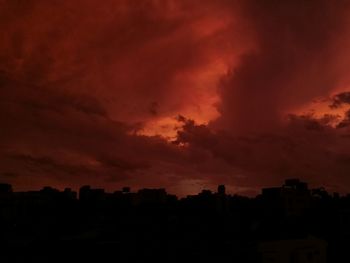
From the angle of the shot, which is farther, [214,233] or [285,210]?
[285,210]

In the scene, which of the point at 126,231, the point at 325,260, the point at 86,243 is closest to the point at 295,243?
the point at 325,260

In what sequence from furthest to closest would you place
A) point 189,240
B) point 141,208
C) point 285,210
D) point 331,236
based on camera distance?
point 285,210 → point 141,208 → point 331,236 → point 189,240

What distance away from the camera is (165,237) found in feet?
169

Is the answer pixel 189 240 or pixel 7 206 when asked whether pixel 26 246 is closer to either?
pixel 189 240

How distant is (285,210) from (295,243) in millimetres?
26612

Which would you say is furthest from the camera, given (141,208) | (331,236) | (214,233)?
(141,208)

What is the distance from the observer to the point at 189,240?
50.5 m

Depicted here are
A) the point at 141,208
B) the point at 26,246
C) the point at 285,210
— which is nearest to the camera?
the point at 26,246

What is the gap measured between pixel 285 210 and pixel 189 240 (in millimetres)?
Result: 31594

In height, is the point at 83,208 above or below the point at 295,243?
above

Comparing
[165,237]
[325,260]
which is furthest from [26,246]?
[325,260]

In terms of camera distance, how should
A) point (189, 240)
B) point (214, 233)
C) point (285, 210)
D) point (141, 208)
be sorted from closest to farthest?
point (189, 240), point (214, 233), point (141, 208), point (285, 210)

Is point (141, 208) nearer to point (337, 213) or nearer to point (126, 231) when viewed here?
point (126, 231)

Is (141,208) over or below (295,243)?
over
